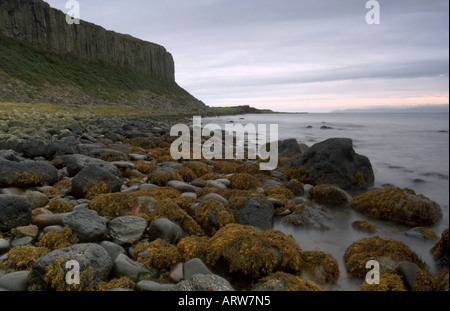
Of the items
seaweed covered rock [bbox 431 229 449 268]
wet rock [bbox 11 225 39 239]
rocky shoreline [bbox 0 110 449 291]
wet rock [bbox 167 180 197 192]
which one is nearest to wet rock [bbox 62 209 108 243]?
rocky shoreline [bbox 0 110 449 291]

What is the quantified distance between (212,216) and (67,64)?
185 ft

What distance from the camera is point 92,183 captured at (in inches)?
186

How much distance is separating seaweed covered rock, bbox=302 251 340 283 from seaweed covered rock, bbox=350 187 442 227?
8.61ft

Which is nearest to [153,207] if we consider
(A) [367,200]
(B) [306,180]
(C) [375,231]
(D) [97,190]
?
(D) [97,190]

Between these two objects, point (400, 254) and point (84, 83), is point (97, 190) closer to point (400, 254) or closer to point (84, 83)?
point (400, 254)

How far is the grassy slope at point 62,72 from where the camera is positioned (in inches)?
1485

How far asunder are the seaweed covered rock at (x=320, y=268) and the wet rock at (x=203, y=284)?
1.19 m

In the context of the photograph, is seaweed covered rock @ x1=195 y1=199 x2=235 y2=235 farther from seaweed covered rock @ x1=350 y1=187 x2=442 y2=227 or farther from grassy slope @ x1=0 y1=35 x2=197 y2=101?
grassy slope @ x1=0 y1=35 x2=197 y2=101

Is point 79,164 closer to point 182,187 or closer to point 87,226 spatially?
point 182,187

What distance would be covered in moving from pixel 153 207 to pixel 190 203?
67cm

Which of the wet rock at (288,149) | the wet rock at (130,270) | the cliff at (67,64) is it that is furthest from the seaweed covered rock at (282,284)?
the cliff at (67,64)

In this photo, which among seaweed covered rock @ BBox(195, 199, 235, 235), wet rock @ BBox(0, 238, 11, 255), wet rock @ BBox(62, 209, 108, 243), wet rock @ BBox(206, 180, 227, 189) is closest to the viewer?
wet rock @ BBox(0, 238, 11, 255)

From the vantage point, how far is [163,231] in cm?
351

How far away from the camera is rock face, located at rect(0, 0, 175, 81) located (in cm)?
4535
